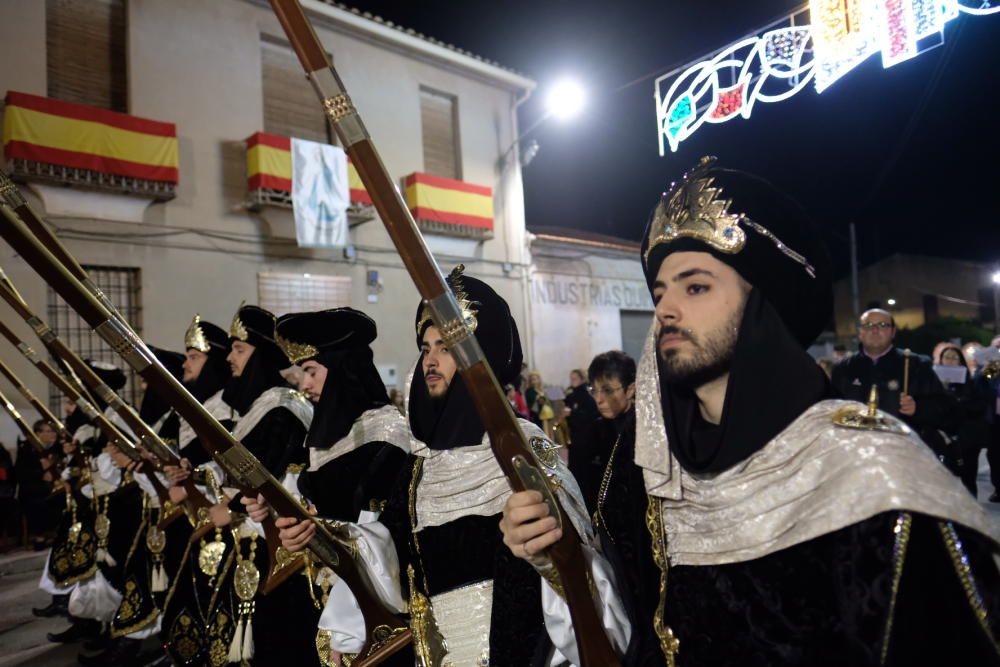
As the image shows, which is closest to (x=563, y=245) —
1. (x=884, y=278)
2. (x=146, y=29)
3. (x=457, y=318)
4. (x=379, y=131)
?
(x=379, y=131)

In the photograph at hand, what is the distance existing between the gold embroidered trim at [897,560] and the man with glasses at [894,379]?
4.69 m

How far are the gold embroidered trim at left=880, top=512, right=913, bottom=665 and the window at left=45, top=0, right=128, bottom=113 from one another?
1204 cm

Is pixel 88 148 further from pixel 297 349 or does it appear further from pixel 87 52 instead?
pixel 297 349

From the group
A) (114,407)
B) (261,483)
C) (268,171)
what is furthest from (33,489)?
(261,483)

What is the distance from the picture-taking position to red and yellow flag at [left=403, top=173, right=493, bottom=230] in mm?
13352

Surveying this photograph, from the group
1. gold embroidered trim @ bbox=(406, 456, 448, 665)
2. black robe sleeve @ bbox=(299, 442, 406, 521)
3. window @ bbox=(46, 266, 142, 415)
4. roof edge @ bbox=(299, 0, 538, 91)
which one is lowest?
gold embroidered trim @ bbox=(406, 456, 448, 665)

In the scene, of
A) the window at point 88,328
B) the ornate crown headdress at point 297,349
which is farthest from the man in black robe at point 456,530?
the window at point 88,328

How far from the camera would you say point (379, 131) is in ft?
43.8

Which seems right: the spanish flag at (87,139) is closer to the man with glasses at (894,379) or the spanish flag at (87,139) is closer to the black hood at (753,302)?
the man with glasses at (894,379)

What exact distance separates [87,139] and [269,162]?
265cm

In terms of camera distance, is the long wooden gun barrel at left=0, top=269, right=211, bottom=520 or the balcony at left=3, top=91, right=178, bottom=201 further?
the balcony at left=3, top=91, right=178, bottom=201

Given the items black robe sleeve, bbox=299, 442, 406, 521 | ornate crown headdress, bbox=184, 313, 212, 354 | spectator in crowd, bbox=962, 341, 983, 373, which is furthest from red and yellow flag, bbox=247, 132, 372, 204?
spectator in crowd, bbox=962, 341, 983, 373

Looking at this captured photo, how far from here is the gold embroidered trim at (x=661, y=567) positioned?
1500 millimetres

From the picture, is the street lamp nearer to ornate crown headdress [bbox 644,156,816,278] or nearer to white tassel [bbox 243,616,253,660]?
white tassel [bbox 243,616,253,660]
